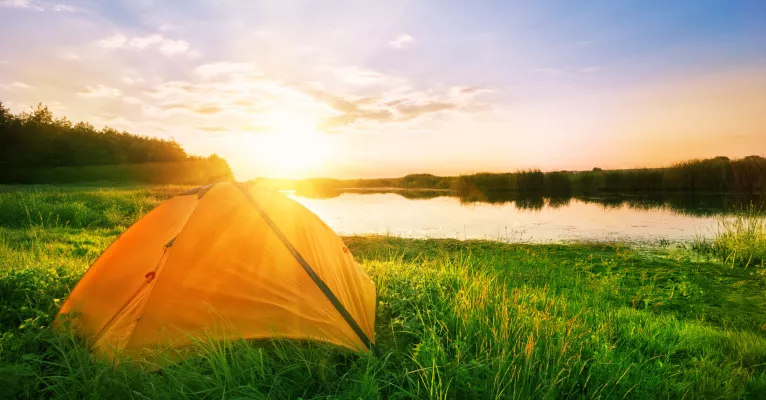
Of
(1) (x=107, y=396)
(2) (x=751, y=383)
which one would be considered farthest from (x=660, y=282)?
(1) (x=107, y=396)

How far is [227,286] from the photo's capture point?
4062mm

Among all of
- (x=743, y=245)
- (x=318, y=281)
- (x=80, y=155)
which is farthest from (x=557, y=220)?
(x=80, y=155)

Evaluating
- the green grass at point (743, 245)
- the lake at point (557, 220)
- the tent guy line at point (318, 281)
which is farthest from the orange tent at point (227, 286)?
the green grass at point (743, 245)

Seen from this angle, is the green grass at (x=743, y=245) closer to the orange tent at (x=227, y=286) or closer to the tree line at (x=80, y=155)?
the orange tent at (x=227, y=286)

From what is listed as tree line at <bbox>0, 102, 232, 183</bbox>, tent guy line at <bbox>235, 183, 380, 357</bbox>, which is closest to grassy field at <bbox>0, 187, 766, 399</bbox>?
tent guy line at <bbox>235, 183, 380, 357</bbox>

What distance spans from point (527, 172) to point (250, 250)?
29919mm

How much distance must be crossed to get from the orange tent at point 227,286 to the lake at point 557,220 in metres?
6.38

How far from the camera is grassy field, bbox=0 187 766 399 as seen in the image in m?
3.24

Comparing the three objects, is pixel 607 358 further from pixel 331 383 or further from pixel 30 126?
pixel 30 126

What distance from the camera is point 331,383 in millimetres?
3352

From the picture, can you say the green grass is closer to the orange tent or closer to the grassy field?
the grassy field

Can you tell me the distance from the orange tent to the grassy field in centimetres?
24

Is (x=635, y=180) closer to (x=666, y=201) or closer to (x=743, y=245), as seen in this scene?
(x=666, y=201)

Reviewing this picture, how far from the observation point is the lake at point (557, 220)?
571 inches
